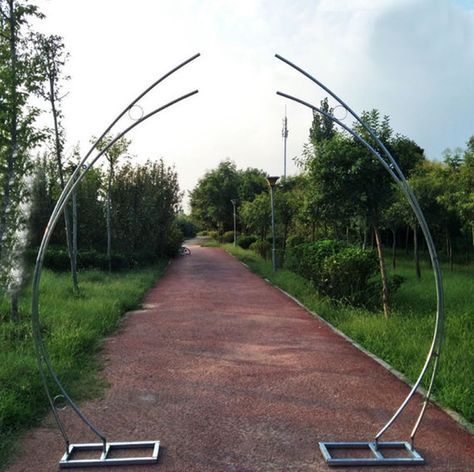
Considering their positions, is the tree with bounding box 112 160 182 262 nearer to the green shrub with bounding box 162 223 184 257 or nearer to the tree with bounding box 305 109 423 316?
the green shrub with bounding box 162 223 184 257

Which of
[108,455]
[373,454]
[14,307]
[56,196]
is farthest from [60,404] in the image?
[56,196]

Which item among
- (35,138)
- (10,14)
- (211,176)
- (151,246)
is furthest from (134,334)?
(211,176)

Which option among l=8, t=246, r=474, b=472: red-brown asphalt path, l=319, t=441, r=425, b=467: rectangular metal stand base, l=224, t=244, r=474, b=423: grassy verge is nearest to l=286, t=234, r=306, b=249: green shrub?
l=224, t=244, r=474, b=423: grassy verge

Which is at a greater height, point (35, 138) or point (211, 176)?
point (211, 176)

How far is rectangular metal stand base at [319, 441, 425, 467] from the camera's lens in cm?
380

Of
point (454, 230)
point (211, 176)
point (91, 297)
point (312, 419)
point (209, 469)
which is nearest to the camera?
point (209, 469)

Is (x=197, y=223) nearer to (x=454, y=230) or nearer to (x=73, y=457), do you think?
(x=454, y=230)

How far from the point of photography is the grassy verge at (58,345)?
4.68m

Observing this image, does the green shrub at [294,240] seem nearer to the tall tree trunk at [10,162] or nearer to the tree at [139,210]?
the tree at [139,210]

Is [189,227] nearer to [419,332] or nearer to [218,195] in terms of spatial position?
[218,195]

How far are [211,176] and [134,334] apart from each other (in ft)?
165

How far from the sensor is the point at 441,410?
4.86 metres

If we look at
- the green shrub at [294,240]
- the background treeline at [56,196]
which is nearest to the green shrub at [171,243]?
the background treeline at [56,196]

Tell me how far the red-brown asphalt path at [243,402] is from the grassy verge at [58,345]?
9.3 inches
